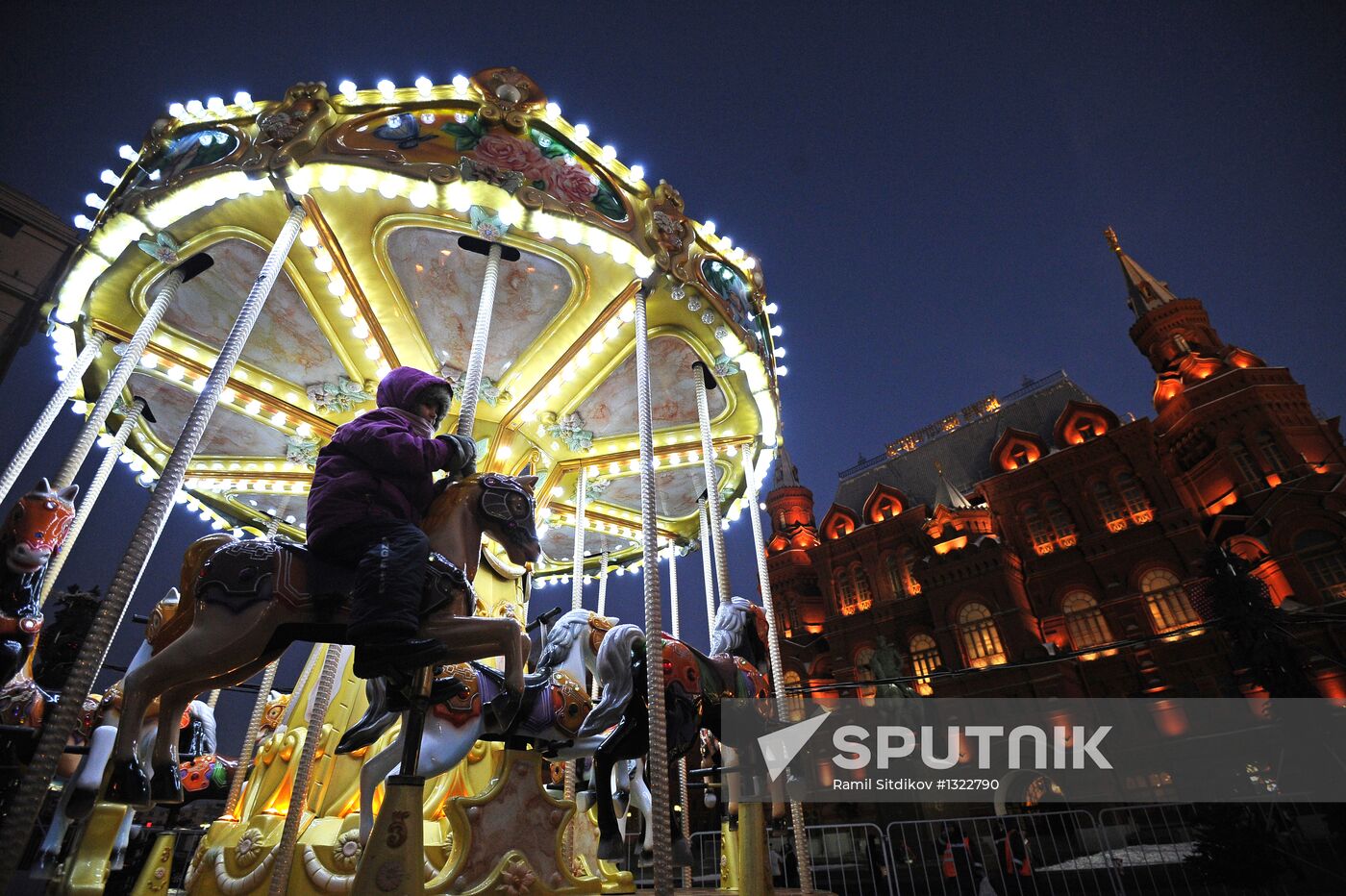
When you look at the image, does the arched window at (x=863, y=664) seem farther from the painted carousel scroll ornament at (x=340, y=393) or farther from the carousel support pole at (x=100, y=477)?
the carousel support pole at (x=100, y=477)

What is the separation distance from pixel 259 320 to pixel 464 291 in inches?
92.1

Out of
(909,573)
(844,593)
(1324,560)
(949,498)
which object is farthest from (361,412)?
(844,593)

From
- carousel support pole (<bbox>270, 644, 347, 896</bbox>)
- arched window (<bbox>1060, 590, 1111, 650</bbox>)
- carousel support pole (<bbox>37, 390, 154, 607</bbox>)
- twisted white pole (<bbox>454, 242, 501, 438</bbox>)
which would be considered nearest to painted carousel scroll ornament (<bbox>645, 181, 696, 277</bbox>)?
twisted white pole (<bbox>454, 242, 501, 438</bbox>)

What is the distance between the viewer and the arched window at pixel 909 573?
86.0 ft

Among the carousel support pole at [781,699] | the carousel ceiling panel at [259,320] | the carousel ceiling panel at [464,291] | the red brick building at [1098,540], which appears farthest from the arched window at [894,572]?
the carousel ceiling panel at [259,320]

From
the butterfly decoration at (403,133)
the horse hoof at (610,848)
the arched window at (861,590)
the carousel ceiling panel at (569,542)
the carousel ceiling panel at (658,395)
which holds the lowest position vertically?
the horse hoof at (610,848)

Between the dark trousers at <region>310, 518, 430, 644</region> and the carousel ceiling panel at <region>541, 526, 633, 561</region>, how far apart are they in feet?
28.5

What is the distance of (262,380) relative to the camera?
7641mm

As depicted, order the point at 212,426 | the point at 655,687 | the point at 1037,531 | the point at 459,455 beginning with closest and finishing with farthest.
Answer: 1. the point at 459,455
2. the point at 655,687
3. the point at 212,426
4. the point at 1037,531

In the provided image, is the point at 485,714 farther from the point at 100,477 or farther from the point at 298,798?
the point at 100,477

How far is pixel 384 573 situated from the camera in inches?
98.4

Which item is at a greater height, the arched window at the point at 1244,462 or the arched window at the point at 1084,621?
the arched window at the point at 1244,462

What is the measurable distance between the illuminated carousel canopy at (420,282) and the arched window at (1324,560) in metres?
20.0

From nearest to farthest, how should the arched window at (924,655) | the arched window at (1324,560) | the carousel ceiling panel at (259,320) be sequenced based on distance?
the carousel ceiling panel at (259,320) < the arched window at (1324,560) < the arched window at (924,655)
